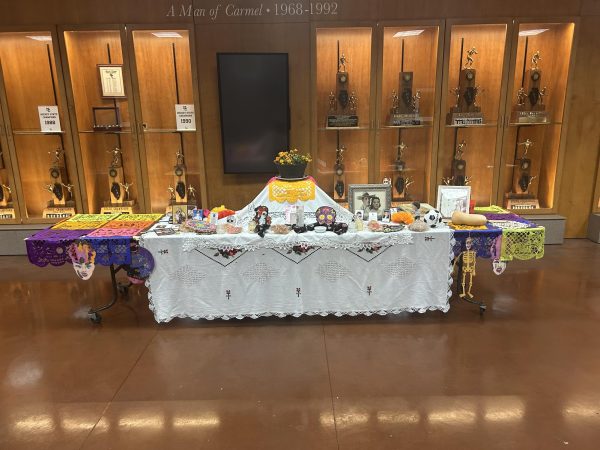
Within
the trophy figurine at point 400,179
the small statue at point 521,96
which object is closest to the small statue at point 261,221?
the trophy figurine at point 400,179

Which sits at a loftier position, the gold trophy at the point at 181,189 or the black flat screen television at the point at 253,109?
the black flat screen television at the point at 253,109

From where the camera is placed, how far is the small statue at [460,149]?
5.46 meters

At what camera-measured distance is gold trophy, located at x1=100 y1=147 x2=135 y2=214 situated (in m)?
5.39

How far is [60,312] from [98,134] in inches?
99.6

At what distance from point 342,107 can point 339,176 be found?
2.72 ft

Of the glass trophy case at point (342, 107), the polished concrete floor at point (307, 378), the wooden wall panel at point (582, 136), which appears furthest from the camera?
the glass trophy case at point (342, 107)

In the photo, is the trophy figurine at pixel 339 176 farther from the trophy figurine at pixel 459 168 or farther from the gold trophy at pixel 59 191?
the gold trophy at pixel 59 191

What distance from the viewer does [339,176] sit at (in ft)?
18.0

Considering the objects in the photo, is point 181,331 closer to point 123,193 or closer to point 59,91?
point 123,193

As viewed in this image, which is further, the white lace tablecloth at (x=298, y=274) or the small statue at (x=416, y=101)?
the small statue at (x=416, y=101)

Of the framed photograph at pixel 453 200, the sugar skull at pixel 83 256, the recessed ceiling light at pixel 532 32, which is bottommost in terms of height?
the sugar skull at pixel 83 256

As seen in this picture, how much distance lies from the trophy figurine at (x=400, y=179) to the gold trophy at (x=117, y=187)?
129 inches

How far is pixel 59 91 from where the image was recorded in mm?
5000

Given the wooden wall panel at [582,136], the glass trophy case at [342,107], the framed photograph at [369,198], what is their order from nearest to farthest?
the framed photograph at [369,198] < the wooden wall panel at [582,136] < the glass trophy case at [342,107]
